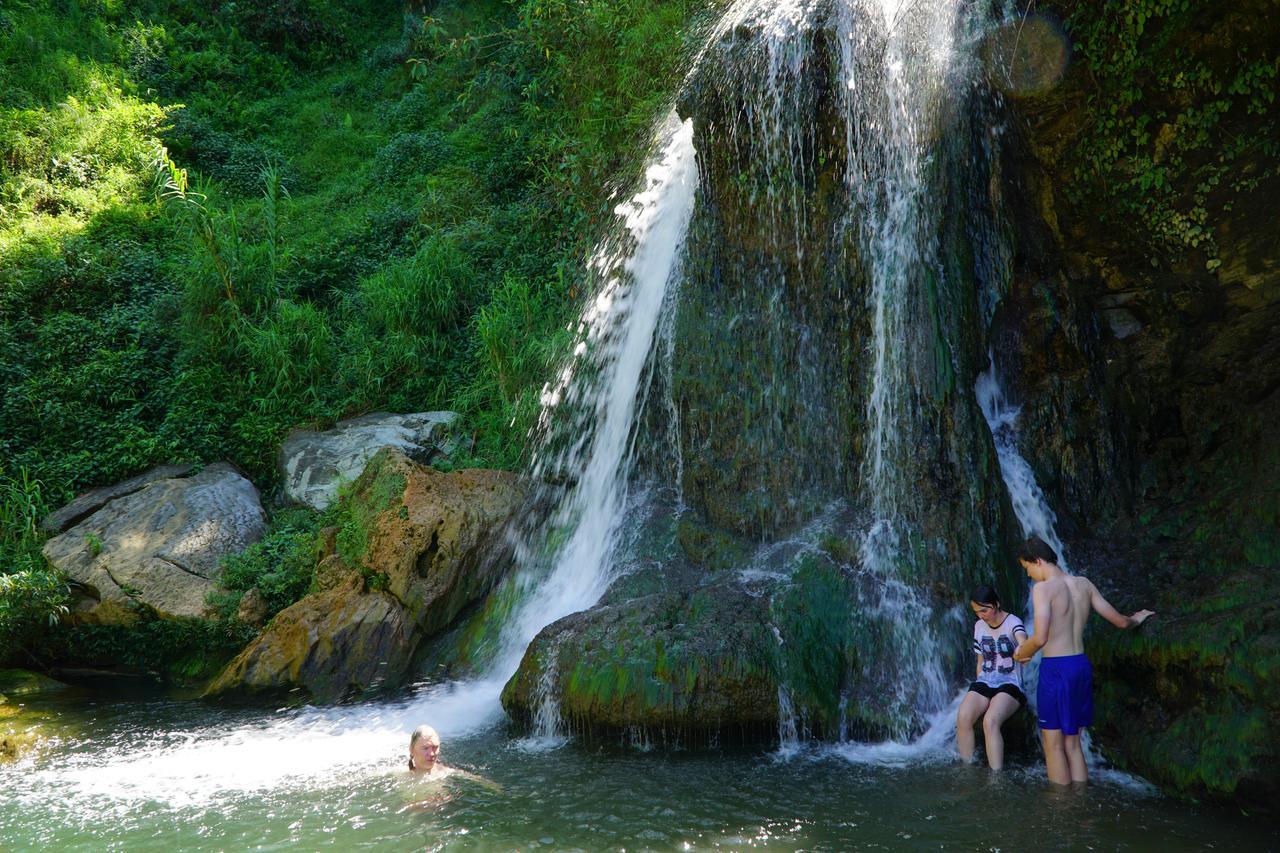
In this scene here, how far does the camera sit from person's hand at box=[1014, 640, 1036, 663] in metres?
5.84

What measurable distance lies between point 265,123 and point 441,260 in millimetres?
8155

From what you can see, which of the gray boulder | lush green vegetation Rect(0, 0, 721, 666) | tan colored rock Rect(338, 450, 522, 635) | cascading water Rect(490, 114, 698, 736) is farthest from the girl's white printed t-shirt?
the gray boulder

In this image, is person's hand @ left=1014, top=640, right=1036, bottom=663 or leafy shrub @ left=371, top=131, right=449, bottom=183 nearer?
person's hand @ left=1014, top=640, right=1036, bottom=663

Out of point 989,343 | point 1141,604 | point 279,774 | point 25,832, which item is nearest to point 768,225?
point 989,343

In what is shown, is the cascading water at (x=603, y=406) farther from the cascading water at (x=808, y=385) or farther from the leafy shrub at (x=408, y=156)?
the leafy shrub at (x=408, y=156)

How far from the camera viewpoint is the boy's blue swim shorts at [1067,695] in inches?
224

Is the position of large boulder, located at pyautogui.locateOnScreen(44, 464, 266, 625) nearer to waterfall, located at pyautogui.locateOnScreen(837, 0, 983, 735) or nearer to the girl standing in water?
waterfall, located at pyautogui.locateOnScreen(837, 0, 983, 735)

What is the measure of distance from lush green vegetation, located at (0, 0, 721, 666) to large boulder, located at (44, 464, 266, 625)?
401 millimetres

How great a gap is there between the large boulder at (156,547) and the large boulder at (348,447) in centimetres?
64

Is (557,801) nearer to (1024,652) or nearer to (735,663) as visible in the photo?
(735,663)

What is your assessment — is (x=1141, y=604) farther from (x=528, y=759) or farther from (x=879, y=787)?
(x=528, y=759)

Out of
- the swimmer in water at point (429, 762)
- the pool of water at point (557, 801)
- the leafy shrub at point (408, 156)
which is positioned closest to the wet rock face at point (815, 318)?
the pool of water at point (557, 801)

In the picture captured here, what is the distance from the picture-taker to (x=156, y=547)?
9852 millimetres

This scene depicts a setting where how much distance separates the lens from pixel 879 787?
221 inches
